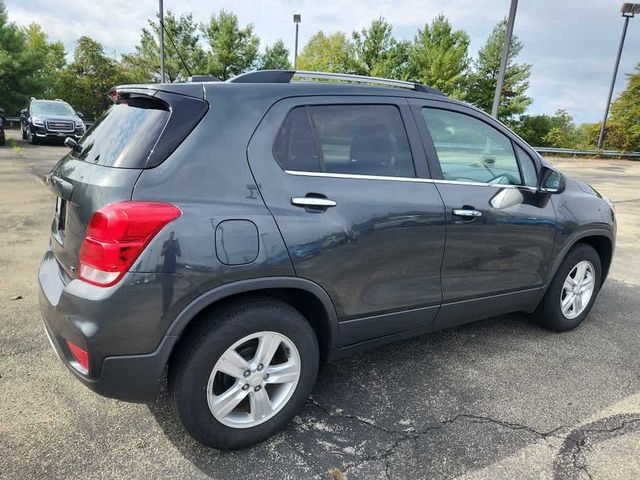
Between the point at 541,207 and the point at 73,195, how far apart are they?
294 centimetres

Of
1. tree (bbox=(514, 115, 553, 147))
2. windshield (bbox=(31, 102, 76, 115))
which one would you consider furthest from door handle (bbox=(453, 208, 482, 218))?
tree (bbox=(514, 115, 553, 147))

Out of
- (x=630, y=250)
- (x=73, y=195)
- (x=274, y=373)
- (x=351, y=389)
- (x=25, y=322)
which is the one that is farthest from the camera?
(x=630, y=250)

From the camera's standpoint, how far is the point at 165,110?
2197 millimetres

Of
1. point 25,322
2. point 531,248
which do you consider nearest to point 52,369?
point 25,322

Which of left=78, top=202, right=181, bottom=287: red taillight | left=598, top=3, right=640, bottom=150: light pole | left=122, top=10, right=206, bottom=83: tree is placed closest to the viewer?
left=78, top=202, right=181, bottom=287: red taillight

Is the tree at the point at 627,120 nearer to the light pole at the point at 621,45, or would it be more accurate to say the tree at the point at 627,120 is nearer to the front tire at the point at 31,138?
the light pole at the point at 621,45

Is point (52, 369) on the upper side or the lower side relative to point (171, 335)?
lower

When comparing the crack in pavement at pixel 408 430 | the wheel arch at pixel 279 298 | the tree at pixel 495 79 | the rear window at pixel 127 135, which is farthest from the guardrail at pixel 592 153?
the rear window at pixel 127 135

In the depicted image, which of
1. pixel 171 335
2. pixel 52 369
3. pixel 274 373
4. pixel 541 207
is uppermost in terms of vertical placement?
pixel 541 207

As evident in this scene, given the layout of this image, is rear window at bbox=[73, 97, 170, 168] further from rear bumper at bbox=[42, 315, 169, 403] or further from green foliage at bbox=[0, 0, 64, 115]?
green foliage at bbox=[0, 0, 64, 115]

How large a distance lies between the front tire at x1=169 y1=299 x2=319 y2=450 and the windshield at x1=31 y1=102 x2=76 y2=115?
1867 cm

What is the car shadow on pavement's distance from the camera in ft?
7.61

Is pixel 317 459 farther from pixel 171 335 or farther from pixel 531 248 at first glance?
pixel 531 248

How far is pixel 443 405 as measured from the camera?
2801 mm
